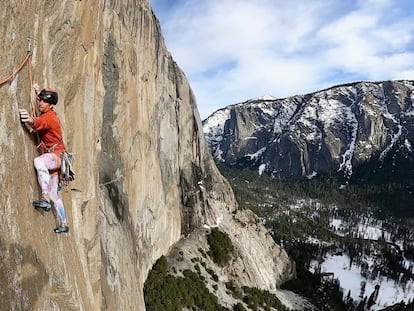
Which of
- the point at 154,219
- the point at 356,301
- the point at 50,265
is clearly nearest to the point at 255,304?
the point at 154,219

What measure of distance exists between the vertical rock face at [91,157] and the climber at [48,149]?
301mm

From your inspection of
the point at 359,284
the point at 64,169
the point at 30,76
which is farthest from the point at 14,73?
the point at 359,284

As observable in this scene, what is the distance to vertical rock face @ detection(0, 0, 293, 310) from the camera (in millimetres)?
10430

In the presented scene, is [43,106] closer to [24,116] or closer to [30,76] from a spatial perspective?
[30,76]

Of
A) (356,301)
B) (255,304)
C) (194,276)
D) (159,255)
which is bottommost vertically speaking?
(356,301)

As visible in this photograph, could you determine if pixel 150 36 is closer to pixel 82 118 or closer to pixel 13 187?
pixel 82 118

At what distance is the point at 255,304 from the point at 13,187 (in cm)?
5812

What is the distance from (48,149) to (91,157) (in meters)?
8.42

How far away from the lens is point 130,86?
38.7 m

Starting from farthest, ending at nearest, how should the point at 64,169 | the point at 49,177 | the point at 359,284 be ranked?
the point at 359,284 < the point at 64,169 < the point at 49,177

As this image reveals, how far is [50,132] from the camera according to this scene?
1179cm

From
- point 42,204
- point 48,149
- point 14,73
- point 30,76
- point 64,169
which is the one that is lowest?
point 42,204

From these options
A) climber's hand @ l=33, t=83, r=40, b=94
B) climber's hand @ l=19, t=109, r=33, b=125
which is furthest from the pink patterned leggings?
climber's hand @ l=33, t=83, r=40, b=94

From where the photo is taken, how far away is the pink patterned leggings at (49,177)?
36.8ft
